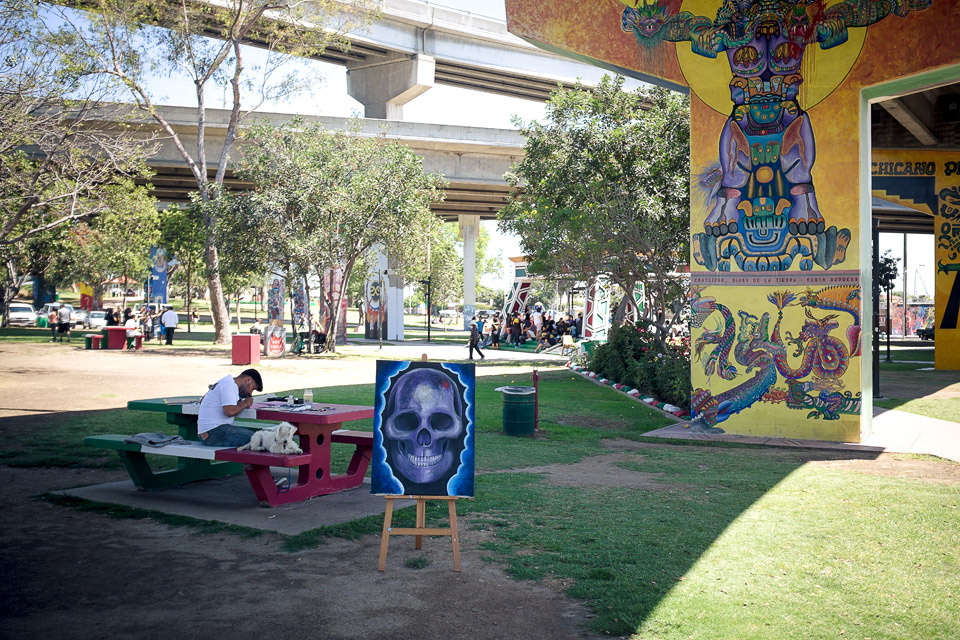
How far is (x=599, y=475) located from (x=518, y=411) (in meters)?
2.89

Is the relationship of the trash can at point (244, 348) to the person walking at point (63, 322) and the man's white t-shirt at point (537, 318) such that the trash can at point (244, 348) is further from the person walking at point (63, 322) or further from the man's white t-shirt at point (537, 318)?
A: the man's white t-shirt at point (537, 318)

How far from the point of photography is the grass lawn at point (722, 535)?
4770mm

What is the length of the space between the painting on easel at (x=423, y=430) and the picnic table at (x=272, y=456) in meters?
1.77

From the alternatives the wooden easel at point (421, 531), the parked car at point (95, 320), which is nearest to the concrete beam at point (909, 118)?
the wooden easel at point (421, 531)

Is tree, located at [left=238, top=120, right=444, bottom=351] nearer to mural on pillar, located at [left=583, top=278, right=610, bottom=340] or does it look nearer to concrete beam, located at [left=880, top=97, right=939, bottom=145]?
mural on pillar, located at [left=583, top=278, right=610, bottom=340]

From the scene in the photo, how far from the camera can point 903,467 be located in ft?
31.7

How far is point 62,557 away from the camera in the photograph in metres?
5.73

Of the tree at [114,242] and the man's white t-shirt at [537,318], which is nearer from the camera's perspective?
the tree at [114,242]

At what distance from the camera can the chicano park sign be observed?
11289 mm

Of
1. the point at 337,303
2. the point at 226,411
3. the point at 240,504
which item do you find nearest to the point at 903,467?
the point at 240,504

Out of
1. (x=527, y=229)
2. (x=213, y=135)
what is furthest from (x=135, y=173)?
(x=527, y=229)

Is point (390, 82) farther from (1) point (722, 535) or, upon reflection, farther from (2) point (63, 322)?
(1) point (722, 535)

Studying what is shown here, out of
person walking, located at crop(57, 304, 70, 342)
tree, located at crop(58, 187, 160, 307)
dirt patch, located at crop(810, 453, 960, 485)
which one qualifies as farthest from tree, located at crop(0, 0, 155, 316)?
dirt patch, located at crop(810, 453, 960, 485)

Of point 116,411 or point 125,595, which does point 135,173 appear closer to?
point 116,411
